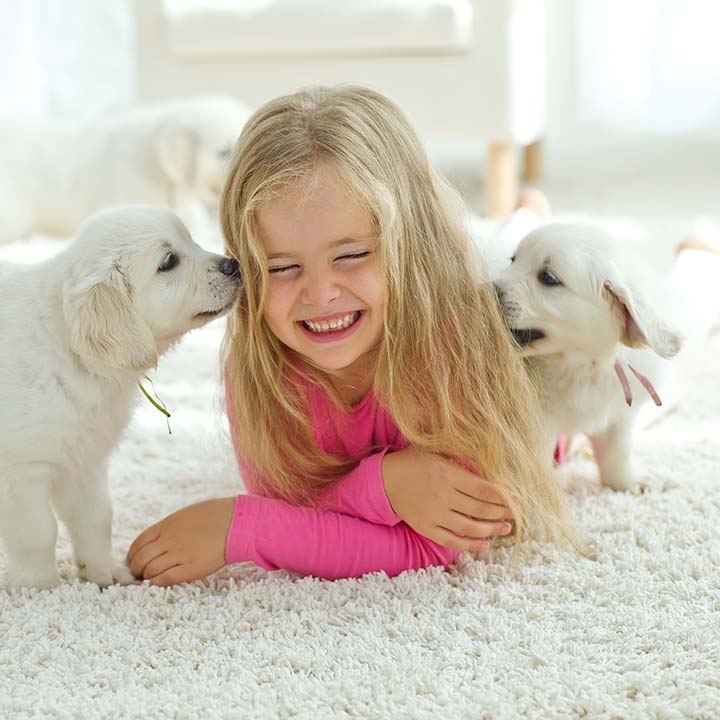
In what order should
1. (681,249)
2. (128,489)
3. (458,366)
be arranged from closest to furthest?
(458,366), (128,489), (681,249)

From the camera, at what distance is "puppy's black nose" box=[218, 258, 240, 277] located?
1.59 meters

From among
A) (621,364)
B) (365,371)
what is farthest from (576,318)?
(365,371)

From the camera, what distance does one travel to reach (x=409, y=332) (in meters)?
1.64

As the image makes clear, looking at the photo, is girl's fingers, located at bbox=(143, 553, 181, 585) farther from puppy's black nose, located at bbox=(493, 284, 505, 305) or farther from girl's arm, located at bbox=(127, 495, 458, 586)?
puppy's black nose, located at bbox=(493, 284, 505, 305)

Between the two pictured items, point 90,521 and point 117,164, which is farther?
point 117,164

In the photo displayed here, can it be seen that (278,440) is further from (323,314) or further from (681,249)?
(681,249)

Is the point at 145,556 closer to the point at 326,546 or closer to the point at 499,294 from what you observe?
the point at 326,546

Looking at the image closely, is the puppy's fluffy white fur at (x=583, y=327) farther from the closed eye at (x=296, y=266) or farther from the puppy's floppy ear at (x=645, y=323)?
the closed eye at (x=296, y=266)

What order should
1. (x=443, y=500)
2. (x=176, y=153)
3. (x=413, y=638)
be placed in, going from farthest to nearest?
(x=176, y=153)
(x=443, y=500)
(x=413, y=638)

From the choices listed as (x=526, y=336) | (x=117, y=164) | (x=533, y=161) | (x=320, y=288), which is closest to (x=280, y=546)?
(x=320, y=288)

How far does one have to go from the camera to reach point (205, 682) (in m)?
1.33

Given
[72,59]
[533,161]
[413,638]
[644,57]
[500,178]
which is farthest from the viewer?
[72,59]

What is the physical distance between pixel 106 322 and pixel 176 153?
212 centimetres

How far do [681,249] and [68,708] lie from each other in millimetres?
1971
